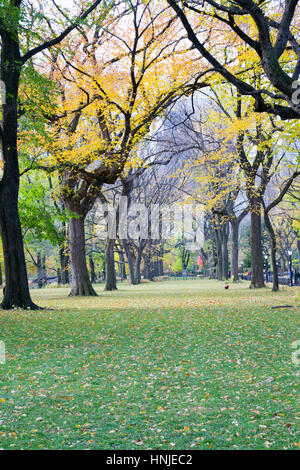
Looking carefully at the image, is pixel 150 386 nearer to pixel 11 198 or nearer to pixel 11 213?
pixel 11 213

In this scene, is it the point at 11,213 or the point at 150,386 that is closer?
the point at 150,386

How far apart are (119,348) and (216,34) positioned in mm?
13064

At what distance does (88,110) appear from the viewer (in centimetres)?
1877

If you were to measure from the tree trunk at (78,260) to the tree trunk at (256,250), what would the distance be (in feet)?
→ 28.6

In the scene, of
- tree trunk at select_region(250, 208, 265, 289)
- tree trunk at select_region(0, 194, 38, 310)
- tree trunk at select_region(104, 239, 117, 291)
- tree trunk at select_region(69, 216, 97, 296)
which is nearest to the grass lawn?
tree trunk at select_region(0, 194, 38, 310)

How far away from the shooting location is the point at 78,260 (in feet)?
70.6

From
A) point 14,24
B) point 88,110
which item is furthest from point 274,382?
point 88,110

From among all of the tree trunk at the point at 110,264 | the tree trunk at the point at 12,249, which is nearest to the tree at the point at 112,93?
the tree trunk at the point at 12,249

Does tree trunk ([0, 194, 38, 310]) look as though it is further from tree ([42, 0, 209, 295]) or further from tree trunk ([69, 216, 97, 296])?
tree trunk ([69, 216, 97, 296])

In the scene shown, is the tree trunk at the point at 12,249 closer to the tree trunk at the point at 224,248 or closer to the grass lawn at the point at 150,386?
the grass lawn at the point at 150,386

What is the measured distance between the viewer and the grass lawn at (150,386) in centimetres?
392

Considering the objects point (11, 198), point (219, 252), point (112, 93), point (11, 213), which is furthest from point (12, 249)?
point (219, 252)

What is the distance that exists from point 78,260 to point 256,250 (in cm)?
933

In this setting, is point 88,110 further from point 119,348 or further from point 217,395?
point 217,395
